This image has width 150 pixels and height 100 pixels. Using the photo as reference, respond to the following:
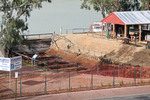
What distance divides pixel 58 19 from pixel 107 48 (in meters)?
63.2

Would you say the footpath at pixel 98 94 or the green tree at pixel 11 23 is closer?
the footpath at pixel 98 94

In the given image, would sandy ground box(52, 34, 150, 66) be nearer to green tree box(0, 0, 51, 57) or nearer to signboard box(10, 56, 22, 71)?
green tree box(0, 0, 51, 57)

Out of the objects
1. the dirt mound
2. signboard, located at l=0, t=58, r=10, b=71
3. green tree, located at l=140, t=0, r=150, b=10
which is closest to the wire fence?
signboard, located at l=0, t=58, r=10, b=71

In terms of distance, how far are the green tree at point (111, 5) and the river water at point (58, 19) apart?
13683 millimetres

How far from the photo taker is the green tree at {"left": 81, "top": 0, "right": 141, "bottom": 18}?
2683 inches

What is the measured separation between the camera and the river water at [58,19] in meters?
93.4

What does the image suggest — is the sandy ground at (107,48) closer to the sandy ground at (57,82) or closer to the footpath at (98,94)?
the sandy ground at (57,82)

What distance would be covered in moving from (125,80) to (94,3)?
3891 cm

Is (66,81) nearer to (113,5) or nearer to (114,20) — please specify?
(114,20)

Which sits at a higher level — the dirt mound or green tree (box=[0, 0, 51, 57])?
green tree (box=[0, 0, 51, 57])

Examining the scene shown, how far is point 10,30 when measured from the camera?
40.2 metres

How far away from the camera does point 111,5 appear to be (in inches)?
2736

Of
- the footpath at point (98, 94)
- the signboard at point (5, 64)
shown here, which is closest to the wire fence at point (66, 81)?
the footpath at point (98, 94)

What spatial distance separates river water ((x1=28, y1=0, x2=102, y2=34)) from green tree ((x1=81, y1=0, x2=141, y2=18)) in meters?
13.7
